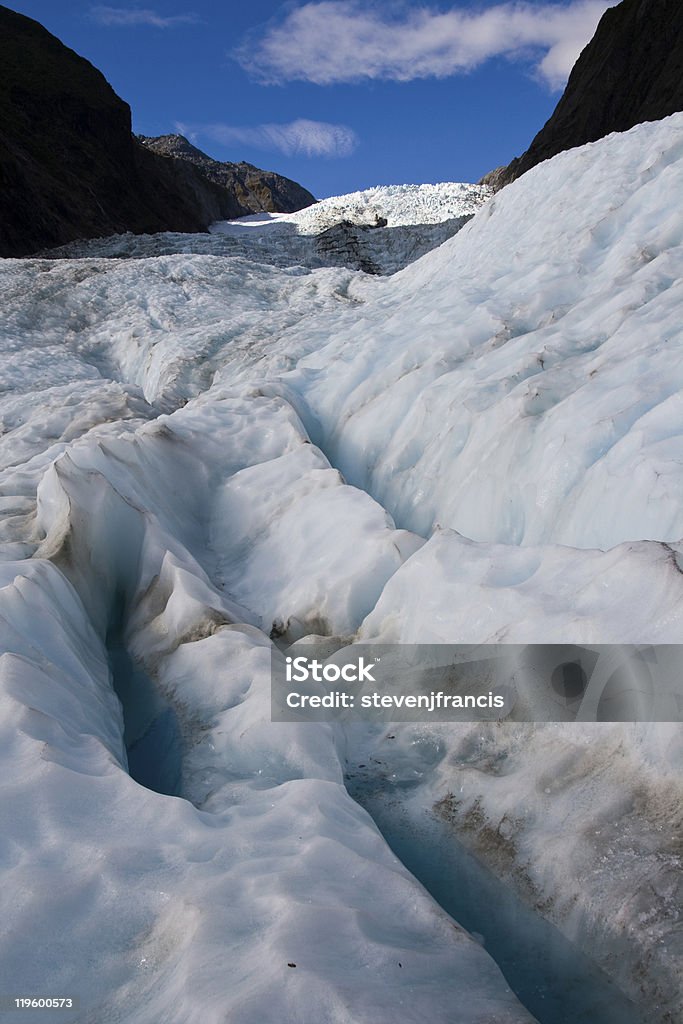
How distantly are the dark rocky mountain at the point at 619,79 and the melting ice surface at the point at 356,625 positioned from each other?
39656 mm

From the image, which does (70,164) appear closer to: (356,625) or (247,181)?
(247,181)

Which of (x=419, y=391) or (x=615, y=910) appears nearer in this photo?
(x=615, y=910)

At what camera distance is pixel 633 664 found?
2500mm

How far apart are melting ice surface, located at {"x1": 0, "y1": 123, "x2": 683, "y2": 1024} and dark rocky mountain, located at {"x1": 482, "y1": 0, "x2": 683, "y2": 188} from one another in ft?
130

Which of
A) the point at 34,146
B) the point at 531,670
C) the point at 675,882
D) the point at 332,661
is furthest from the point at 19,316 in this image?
the point at 34,146

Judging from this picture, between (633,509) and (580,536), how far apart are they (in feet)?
1.12

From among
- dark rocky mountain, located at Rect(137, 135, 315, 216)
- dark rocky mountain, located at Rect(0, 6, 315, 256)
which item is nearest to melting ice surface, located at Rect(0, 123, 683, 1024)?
dark rocky mountain, located at Rect(0, 6, 315, 256)

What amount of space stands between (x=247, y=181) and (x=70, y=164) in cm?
3277

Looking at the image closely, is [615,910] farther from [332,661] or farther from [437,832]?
[332,661]

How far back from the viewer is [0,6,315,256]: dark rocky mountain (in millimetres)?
30625

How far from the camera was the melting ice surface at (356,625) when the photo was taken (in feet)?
6.47

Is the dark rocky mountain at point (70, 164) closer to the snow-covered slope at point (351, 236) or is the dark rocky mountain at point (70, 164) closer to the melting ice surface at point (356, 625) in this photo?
the snow-covered slope at point (351, 236)

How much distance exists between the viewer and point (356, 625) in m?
4.02

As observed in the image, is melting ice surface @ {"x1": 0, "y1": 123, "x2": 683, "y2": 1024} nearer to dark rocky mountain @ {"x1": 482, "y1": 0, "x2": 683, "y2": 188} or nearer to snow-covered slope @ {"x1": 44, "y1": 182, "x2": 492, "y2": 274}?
snow-covered slope @ {"x1": 44, "y1": 182, "x2": 492, "y2": 274}
